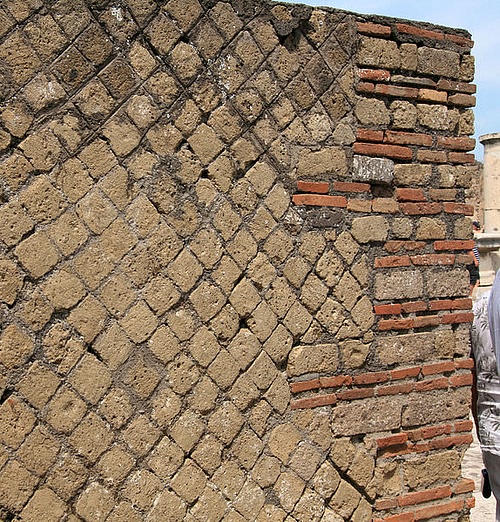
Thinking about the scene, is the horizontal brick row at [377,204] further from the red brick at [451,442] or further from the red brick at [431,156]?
the red brick at [451,442]

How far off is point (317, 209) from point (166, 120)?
2.92 ft

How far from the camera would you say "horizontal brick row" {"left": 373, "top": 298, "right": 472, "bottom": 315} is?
380cm

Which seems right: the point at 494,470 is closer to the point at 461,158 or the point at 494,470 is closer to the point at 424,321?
the point at 424,321

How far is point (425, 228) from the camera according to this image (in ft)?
12.9

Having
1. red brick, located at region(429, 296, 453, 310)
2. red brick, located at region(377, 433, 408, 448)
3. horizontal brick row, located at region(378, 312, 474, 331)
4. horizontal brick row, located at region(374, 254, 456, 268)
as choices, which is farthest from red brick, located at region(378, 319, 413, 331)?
red brick, located at region(377, 433, 408, 448)

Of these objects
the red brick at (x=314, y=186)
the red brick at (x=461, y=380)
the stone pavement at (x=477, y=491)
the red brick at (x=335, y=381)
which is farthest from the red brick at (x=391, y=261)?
the stone pavement at (x=477, y=491)

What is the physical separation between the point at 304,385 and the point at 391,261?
820 mm

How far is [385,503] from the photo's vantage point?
3771mm

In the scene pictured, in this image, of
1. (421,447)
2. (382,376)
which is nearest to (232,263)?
(382,376)

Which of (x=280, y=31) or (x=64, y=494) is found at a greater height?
(x=280, y=31)

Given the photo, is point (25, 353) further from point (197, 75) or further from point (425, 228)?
point (425, 228)

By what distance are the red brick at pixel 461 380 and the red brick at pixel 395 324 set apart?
43cm

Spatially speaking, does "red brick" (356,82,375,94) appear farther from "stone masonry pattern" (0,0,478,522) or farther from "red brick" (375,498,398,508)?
"red brick" (375,498,398,508)

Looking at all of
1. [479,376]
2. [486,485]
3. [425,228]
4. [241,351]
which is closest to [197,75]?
[241,351]
